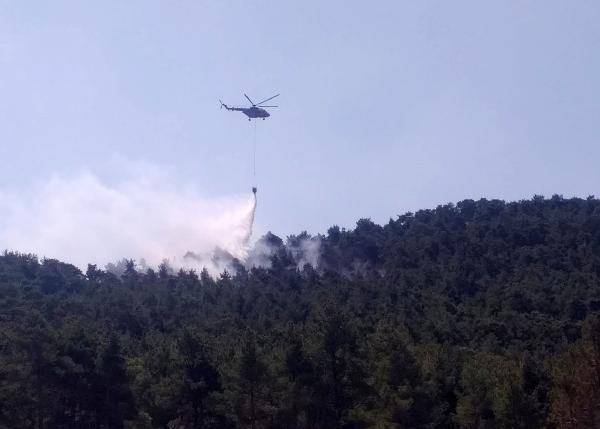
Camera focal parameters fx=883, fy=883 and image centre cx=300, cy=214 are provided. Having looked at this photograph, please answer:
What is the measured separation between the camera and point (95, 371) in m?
46.8

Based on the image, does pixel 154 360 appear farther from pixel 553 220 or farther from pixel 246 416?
pixel 553 220

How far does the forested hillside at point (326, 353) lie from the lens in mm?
40781

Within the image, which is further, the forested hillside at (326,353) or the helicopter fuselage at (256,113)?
the helicopter fuselage at (256,113)

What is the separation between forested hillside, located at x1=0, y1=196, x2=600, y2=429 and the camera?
134 ft

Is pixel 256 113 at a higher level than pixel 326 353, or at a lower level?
higher

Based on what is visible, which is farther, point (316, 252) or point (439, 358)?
point (316, 252)

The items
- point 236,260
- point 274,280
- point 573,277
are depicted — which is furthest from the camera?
point 236,260

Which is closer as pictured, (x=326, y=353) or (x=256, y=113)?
(x=326, y=353)

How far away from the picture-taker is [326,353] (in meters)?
45.1

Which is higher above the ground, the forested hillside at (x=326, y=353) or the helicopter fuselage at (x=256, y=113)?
the helicopter fuselage at (x=256, y=113)

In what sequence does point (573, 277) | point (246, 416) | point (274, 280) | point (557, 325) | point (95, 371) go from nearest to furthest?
point (246, 416)
point (95, 371)
point (557, 325)
point (573, 277)
point (274, 280)

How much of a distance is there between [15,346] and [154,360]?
7.25m

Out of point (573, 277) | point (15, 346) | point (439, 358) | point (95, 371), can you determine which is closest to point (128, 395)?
point (95, 371)

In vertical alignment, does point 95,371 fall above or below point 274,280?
below
